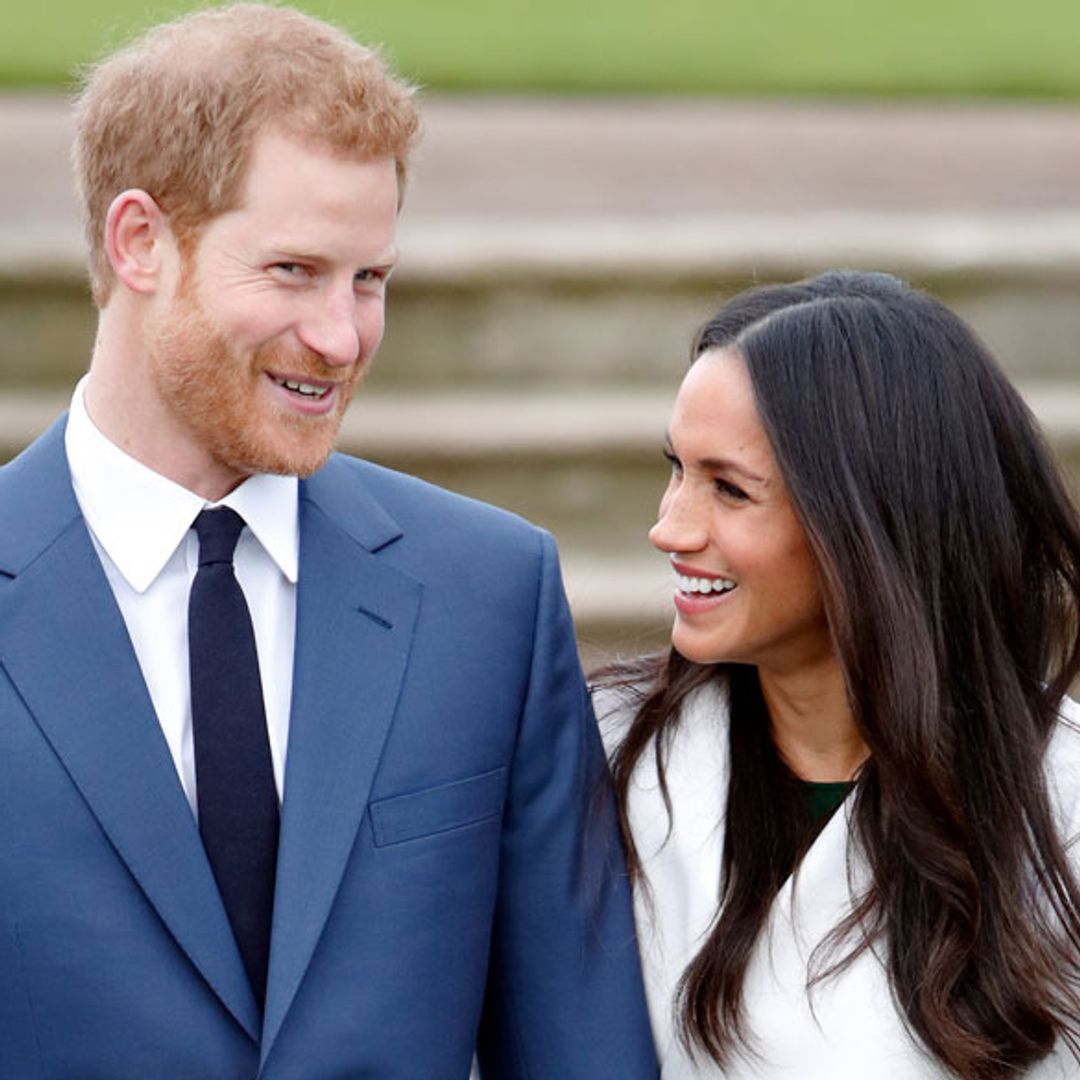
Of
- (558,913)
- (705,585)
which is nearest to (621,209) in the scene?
(705,585)

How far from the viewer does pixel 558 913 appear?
2123 mm

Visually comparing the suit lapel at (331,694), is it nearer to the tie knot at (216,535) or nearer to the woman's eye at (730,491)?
the tie knot at (216,535)

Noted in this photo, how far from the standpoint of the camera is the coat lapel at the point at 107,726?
1899 millimetres

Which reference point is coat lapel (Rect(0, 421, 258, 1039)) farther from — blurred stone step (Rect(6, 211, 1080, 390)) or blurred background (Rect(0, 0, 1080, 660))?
blurred stone step (Rect(6, 211, 1080, 390))

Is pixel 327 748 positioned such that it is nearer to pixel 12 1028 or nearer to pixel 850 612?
pixel 12 1028

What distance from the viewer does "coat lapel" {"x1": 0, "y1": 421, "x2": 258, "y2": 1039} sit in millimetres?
1899

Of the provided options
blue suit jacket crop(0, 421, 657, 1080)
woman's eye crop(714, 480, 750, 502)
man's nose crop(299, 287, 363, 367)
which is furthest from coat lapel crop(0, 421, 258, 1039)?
woman's eye crop(714, 480, 750, 502)

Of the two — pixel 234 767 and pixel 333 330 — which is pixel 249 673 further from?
pixel 333 330

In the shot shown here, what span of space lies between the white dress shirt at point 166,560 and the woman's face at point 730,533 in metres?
0.36

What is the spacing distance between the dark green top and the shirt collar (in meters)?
0.55

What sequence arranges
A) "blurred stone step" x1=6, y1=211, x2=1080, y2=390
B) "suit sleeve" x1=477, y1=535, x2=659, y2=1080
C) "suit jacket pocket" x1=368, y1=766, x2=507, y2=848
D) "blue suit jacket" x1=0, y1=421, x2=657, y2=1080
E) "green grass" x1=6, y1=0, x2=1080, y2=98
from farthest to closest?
"green grass" x1=6, y1=0, x2=1080, y2=98 < "blurred stone step" x1=6, y1=211, x2=1080, y2=390 < "suit sleeve" x1=477, y1=535, x2=659, y2=1080 < "suit jacket pocket" x1=368, y1=766, x2=507, y2=848 < "blue suit jacket" x1=0, y1=421, x2=657, y2=1080

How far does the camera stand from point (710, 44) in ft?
21.0

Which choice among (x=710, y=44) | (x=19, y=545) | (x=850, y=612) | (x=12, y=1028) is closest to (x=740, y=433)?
(x=850, y=612)

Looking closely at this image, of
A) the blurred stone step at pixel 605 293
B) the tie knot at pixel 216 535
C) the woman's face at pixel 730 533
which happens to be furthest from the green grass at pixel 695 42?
the tie knot at pixel 216 535
